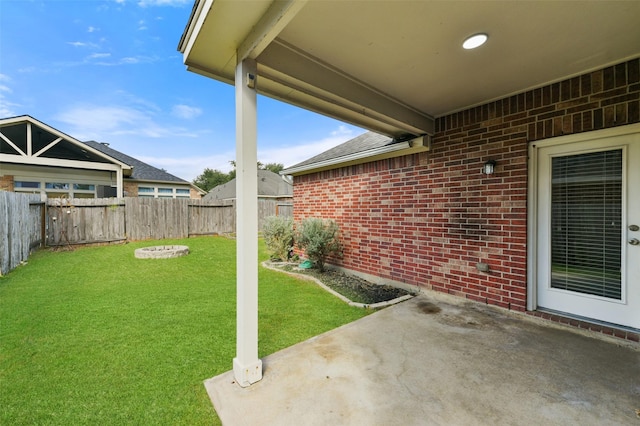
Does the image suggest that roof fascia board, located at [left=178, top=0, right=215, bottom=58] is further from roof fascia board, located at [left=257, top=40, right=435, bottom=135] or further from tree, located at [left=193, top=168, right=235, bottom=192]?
tree, located at [left=193, top=168, right=235, bottom=192]

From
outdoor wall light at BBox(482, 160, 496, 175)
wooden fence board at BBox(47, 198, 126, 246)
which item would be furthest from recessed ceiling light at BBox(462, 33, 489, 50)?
wooden fence board at BBox(47, 198, 126, 246)

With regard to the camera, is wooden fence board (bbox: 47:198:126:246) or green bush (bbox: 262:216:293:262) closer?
green bush (bbox: 262:216:293:262)

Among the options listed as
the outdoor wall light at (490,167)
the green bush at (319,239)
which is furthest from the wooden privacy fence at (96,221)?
the outdoor wall light at (490,167)

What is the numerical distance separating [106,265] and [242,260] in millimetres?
6504

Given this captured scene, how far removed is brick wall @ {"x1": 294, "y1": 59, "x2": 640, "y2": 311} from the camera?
294 centimetres

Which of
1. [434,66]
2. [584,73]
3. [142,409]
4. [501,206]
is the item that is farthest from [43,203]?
[584,73]

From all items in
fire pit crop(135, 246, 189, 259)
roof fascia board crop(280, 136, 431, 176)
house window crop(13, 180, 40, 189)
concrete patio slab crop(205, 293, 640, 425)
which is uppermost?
house window crop(13, 180, 40, 189)

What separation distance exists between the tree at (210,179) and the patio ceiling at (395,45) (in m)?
43.2

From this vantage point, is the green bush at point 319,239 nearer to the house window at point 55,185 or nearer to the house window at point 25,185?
the house window at point 55,185

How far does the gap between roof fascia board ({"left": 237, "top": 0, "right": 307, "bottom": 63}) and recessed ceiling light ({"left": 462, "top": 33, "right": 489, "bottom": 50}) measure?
1.58 meters

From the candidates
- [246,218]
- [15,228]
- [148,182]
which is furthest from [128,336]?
[148,182]

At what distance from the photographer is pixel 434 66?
274 centimetres

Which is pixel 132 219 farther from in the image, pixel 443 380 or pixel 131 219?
pixel 443 380

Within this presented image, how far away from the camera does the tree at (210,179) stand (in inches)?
1709
